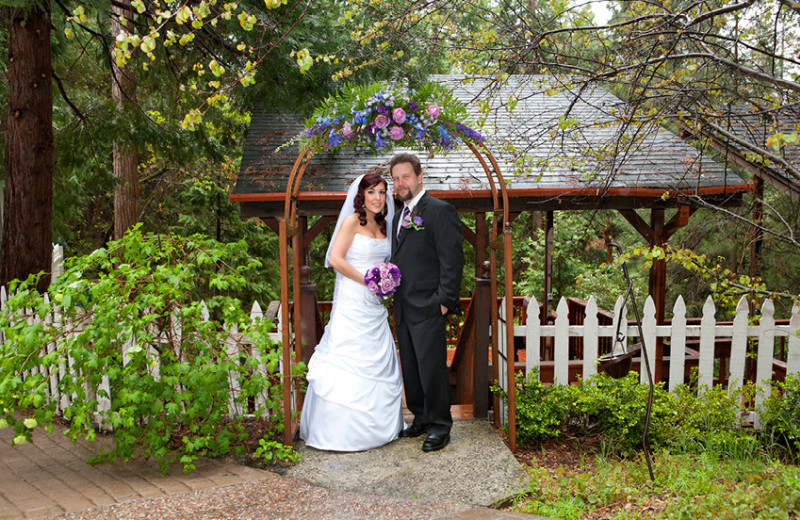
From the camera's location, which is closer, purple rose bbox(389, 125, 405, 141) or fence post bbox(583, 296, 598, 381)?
purple rose bbox(389, 125, 405, 141)

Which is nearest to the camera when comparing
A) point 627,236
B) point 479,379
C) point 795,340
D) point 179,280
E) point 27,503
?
point 27,503

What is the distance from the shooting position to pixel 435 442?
13.4ft

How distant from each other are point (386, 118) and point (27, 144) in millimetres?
4079

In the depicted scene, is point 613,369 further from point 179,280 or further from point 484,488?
point 179,280

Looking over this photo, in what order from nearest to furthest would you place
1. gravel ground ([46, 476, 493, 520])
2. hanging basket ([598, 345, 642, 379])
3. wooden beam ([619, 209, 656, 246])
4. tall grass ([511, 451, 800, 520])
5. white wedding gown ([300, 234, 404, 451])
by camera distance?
tall grass ([511, 451, 800, 520]) → gravel ground ([46, 476, 493, 520]) → white wedding gown ([300, 234, 404, 451]) → hanging basket ([598, 345, 642, 379]) → wooden beam ([619, 209, 656, 246])

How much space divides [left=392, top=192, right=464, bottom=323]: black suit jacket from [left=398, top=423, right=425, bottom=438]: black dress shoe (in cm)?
79

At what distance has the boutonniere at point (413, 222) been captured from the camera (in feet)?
13.4

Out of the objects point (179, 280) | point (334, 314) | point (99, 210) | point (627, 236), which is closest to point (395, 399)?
point (334, 314)

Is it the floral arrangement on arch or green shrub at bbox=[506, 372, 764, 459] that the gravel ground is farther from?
the floral arrangement on arch

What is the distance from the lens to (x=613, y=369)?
208 inches

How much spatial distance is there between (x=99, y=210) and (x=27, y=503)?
1380 centimetres

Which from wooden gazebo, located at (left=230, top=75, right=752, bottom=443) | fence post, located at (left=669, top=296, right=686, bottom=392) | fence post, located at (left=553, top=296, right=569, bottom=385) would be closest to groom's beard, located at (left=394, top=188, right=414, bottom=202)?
fence post, located at (left=553, top=296, right=569, bottom=385)

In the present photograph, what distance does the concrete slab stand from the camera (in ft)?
11.7

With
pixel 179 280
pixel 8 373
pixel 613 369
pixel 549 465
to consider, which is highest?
pixel 179 280
